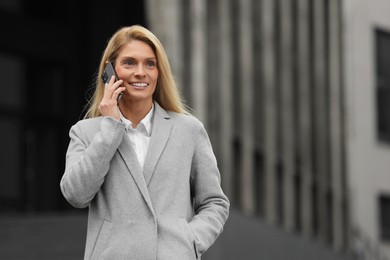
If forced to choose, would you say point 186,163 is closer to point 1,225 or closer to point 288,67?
point 1,225

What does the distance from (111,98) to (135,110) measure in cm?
15

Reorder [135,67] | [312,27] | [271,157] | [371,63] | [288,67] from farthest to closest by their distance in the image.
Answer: [371,63] → [312,27] → [288,67] → [271,157] → [135,67]

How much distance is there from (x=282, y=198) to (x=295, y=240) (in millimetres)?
1104

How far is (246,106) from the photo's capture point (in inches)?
1117

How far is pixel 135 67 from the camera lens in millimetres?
4180

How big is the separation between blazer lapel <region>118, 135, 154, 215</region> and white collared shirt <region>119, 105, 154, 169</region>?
5cm

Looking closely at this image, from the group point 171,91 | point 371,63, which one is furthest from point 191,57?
point 371,63

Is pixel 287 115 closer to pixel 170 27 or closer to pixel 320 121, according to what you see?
pixel 320 121

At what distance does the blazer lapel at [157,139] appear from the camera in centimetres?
414

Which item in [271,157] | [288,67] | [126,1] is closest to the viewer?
[126,1]

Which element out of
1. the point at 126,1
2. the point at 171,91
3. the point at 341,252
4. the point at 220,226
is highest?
the point at 126,1

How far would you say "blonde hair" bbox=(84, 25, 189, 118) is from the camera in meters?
4.20

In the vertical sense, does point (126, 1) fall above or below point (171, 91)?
above

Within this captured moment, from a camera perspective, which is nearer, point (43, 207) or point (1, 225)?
point (1, 225)
